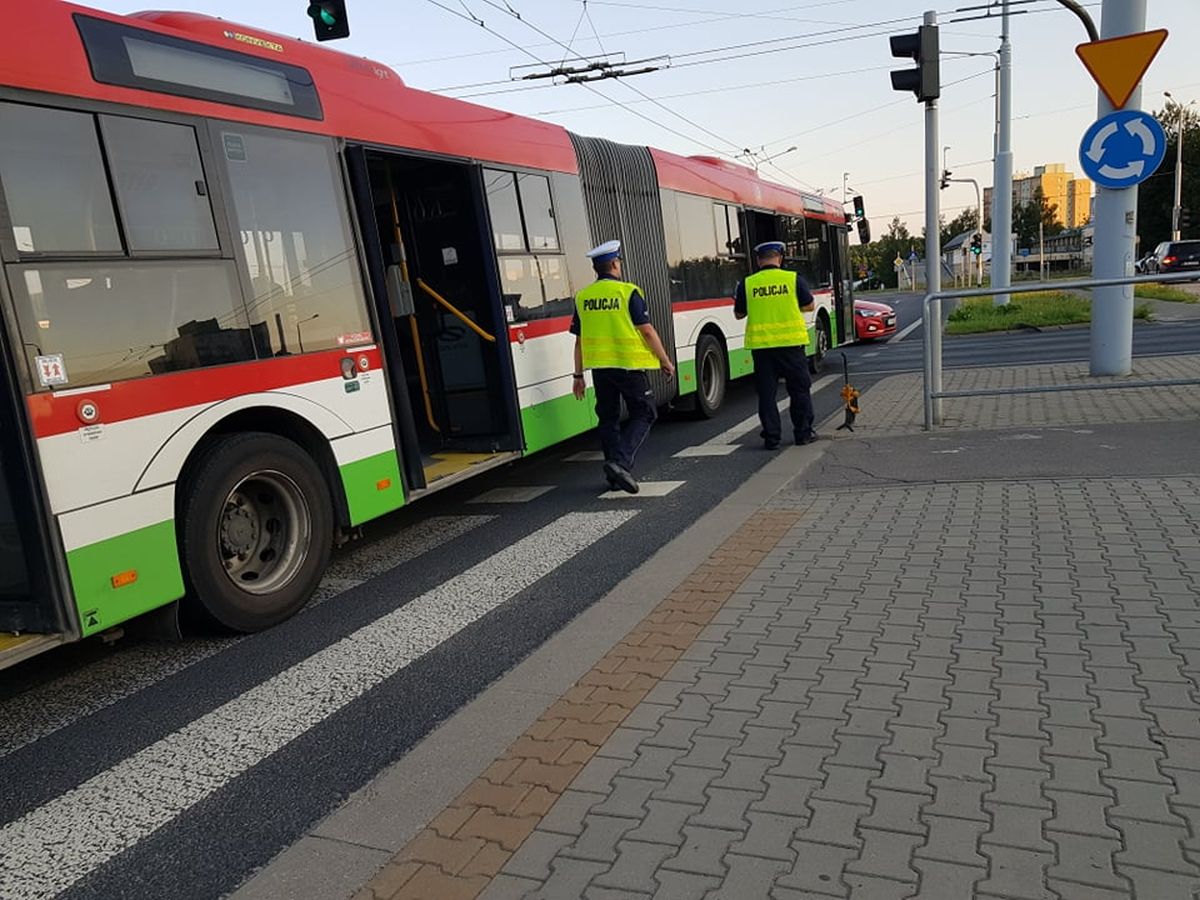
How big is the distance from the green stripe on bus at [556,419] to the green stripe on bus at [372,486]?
1.67 meters

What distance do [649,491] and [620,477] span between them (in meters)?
0.28

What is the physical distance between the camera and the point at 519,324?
729 centimetres

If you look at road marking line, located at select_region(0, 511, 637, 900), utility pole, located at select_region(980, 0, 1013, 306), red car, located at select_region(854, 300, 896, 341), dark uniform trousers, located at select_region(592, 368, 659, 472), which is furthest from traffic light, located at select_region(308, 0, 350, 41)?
utility pole, located at select_region(980, 0, 1013, 306)

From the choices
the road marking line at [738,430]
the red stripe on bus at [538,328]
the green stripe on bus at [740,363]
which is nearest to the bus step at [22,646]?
the red stripe on bus at [538,328]

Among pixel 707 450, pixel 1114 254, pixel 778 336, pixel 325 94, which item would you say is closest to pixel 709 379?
pixel 707 450

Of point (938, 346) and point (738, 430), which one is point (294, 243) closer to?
point (738, 430)

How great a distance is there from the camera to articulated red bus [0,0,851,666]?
3818 mm

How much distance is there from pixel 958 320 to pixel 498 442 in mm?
18899

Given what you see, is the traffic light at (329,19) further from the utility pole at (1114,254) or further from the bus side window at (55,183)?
the utility pole at (1114,254)

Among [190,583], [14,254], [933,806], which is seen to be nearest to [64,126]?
[14,254]

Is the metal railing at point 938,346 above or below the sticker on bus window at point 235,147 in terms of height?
below

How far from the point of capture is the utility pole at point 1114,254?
392 inches

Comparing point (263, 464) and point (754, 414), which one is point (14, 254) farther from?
point (754, 414)

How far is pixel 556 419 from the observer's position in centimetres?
777
